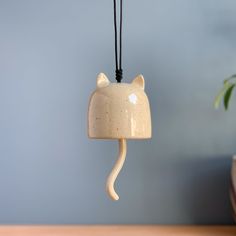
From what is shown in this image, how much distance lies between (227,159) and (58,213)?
0.49m

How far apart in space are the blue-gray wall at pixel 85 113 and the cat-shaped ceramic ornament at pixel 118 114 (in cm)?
32

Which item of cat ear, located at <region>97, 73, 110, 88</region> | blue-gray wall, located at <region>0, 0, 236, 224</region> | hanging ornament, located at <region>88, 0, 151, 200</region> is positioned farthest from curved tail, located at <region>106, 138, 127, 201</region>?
blue-gray wall, located at <region>0, 0, 236, 224</region>

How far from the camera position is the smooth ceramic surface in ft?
2.06

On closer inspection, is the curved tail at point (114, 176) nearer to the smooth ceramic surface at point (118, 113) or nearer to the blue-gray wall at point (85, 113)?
the smooth ceramic surface at point (118, 113)

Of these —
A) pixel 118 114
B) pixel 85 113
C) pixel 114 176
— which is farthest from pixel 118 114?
pixel 85 113

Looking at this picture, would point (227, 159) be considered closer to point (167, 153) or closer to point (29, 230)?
point (167, 153)

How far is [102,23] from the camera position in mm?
1010

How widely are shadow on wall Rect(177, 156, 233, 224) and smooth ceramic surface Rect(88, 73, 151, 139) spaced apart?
0.35m

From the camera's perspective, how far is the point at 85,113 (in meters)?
0.99

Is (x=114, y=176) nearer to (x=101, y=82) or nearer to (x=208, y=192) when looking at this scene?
(x=101, y=82)

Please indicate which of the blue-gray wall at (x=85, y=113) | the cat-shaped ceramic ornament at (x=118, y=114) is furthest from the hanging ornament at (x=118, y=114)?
the blue-gray wall at (x=85, y=113)

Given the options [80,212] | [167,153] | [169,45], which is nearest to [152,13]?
[169,45]

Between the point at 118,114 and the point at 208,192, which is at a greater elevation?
the point at 118,114

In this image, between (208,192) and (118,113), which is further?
(208,192)
